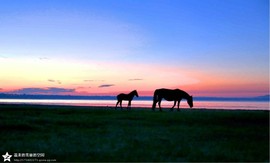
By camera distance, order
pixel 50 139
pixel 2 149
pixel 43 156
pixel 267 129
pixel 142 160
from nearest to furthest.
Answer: pixel 142 160
pixel 43 156
pixel 2 149
pixel 50 139
pixel 267 129

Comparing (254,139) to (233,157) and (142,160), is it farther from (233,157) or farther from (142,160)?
(142,160)

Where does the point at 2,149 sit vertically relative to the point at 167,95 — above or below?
below

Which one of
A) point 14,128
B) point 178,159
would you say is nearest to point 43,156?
point 178,159

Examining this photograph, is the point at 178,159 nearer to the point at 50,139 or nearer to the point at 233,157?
the point at 233,157

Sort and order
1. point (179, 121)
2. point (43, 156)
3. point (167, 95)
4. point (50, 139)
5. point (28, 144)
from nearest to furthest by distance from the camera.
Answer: point (43, 156), point (28, 144), point (50, 139), point (179, 121), point (167, 95)

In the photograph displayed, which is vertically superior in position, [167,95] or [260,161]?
[167,95]

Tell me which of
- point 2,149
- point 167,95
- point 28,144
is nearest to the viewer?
point 2,149

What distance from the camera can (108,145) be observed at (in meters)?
14.5

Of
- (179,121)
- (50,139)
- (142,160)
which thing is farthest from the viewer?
(179,121)

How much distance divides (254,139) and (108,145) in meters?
6.67

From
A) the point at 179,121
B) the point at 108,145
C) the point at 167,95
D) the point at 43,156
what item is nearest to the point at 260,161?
the point at 108,145

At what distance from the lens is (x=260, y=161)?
12.0 m

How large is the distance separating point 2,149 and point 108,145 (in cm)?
404

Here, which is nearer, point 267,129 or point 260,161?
point 260,161
